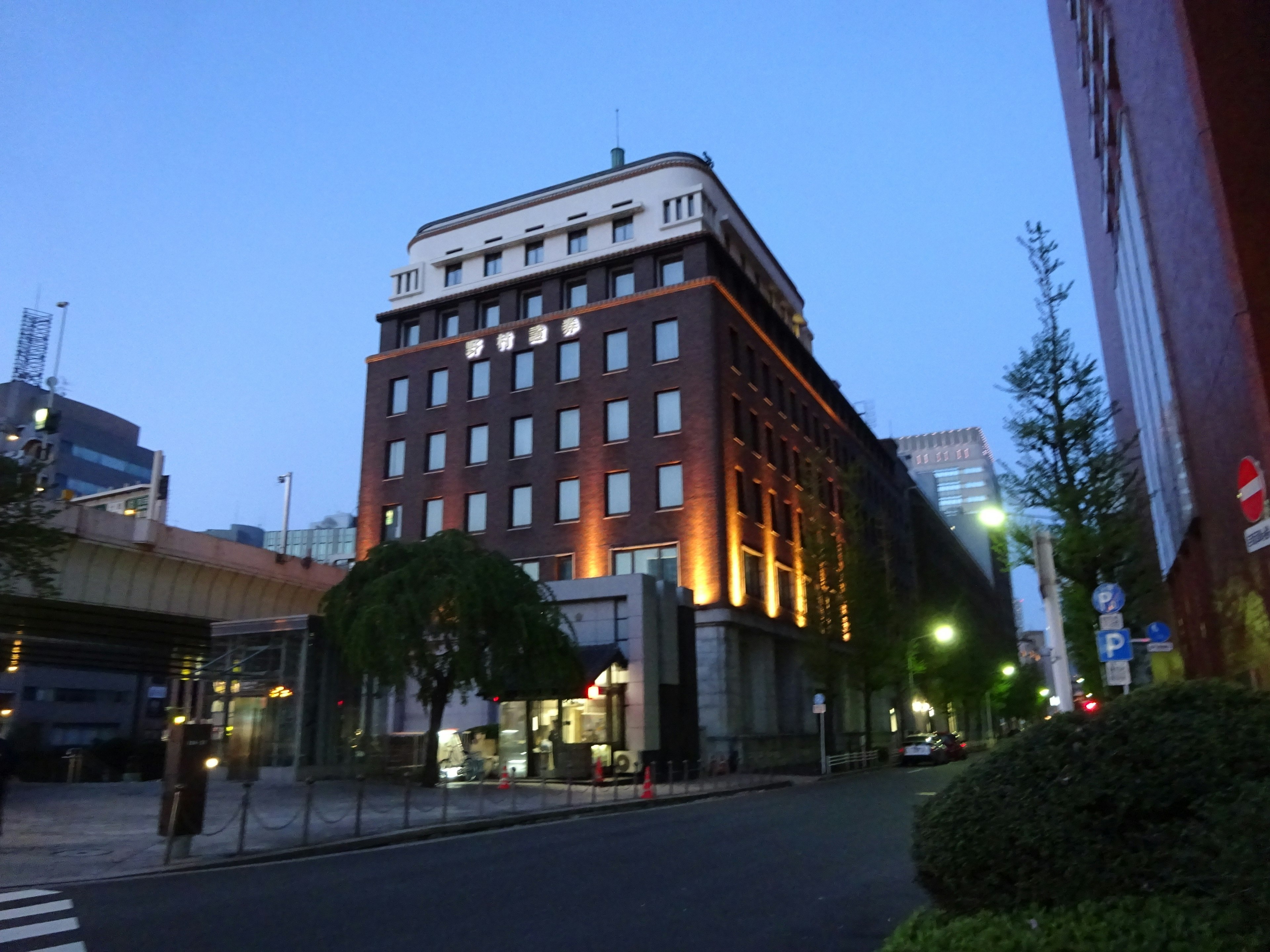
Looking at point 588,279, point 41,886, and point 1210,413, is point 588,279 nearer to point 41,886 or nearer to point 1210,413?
point 1210,413

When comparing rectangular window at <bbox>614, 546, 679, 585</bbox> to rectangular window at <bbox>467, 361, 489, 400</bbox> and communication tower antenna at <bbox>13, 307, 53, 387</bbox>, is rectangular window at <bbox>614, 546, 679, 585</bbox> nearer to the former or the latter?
rectangular window at <bbox>467, 361, 489, 400</bbox>

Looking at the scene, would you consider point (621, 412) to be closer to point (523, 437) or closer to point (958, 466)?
point (523, 437)

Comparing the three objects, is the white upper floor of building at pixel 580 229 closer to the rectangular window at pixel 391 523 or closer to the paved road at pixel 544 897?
the rectangular window at pixel 391 523

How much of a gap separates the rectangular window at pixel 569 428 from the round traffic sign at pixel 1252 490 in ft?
115

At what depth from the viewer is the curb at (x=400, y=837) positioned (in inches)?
504

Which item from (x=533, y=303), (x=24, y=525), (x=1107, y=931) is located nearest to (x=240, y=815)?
(x=24, y=525)

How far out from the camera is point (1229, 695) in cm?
607

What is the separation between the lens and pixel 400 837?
53.1ft

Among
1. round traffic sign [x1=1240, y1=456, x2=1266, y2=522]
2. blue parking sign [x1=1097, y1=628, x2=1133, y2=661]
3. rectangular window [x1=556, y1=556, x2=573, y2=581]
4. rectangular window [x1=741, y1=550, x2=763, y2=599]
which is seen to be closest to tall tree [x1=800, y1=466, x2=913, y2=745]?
rectangular window [x1=741, y1=550, x2=763, y2=599]

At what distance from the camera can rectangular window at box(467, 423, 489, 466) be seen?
46.9 m

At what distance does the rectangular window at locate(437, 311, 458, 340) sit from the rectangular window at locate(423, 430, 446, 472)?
5.61m

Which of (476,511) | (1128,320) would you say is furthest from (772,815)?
(476,511)

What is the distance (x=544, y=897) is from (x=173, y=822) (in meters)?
6.22

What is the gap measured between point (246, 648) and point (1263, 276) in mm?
28756
